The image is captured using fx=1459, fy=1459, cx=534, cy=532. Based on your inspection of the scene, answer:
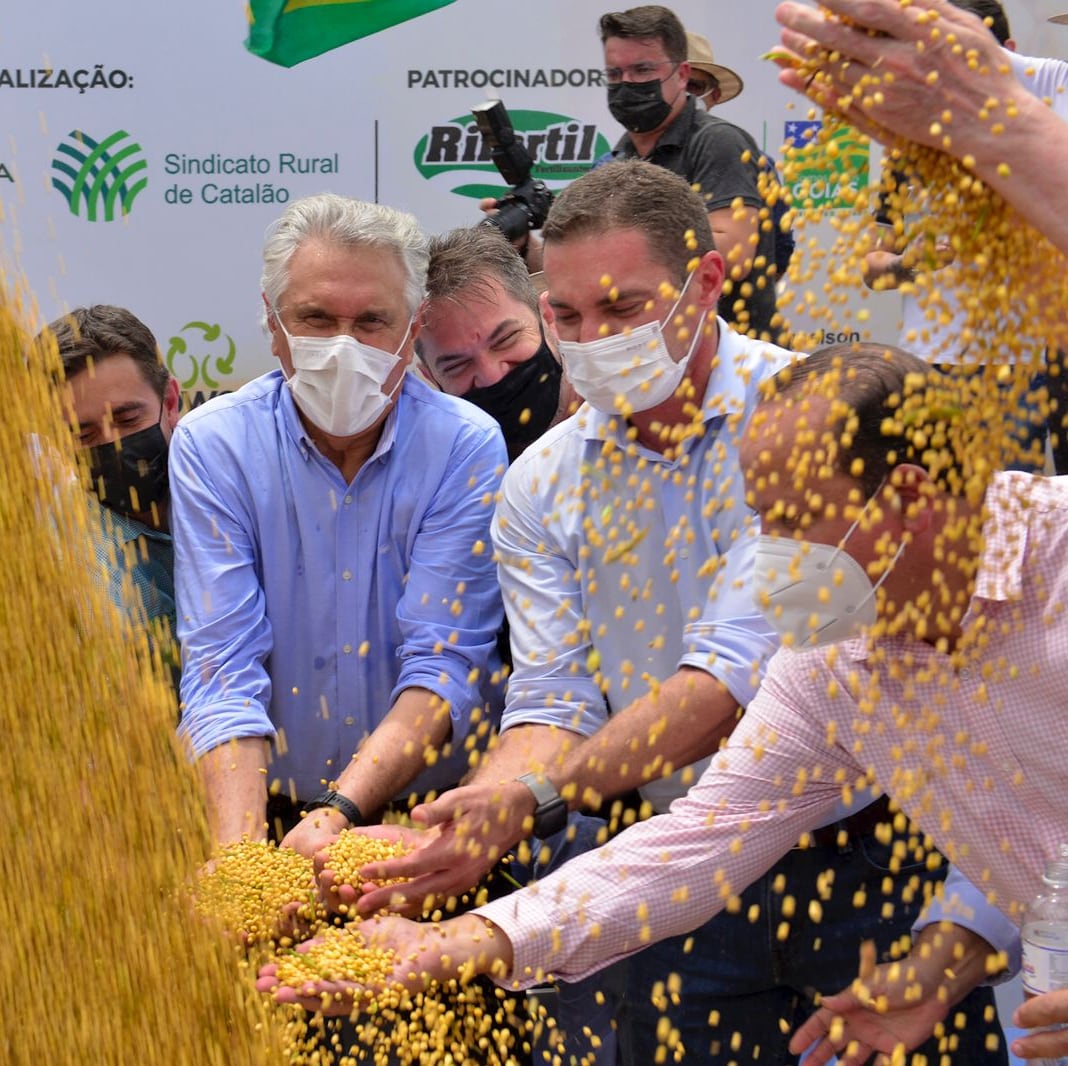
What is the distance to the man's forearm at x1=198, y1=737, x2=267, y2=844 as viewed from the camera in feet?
7.76

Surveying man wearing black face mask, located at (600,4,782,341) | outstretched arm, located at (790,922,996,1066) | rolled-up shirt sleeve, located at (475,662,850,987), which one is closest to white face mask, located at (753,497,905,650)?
rolled-up shirt sleeve, located at (475,662,850,987)

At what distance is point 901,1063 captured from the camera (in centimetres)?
184

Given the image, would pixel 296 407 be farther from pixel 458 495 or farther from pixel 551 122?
pixel 551 122

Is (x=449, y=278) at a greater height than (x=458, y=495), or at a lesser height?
greater

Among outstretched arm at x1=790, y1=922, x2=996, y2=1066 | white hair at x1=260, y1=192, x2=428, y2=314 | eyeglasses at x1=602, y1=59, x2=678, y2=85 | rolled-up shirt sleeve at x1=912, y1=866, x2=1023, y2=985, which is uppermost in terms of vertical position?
eyeglasses at x1=602, y1=59, x2=678, y2=85

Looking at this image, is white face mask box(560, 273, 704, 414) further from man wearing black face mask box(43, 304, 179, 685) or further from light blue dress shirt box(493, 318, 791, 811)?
man wearing black face mask box(43, 304, 179, 685)

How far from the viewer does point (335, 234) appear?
2.67 metres

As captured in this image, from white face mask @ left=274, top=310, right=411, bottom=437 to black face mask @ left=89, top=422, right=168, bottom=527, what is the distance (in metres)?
0.42

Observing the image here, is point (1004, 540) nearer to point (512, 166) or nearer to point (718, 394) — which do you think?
point (718, 394)

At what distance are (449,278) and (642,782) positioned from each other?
1245mm

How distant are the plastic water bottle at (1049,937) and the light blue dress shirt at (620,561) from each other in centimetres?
63

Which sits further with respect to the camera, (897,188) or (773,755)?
(773,755)

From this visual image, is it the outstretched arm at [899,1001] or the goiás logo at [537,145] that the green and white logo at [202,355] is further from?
the outstretched arm at [899,1001]

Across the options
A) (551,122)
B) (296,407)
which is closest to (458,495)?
(296,407)
